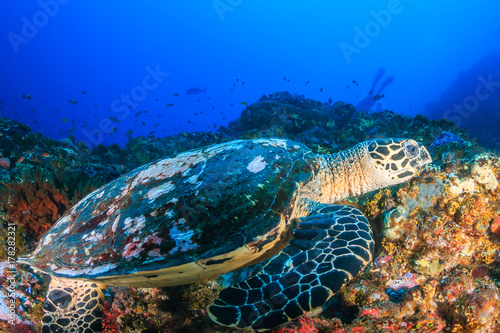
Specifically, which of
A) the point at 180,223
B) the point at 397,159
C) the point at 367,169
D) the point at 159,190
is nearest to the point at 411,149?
the point at 397,159

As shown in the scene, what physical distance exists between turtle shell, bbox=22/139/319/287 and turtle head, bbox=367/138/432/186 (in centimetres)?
109

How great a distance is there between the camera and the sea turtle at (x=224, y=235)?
5.87 feet

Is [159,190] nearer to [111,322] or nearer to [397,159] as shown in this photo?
[111,322]

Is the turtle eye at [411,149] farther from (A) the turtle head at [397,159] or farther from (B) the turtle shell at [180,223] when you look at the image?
(B) the turtle shell at [180,223]

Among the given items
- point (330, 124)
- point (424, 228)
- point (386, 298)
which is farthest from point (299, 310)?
point (330, 124)

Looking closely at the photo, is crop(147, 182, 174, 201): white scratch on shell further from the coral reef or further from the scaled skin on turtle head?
the scaled skin on turtle head

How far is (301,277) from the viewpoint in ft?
5.93

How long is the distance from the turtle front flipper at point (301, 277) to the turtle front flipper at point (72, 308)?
1.88 meters

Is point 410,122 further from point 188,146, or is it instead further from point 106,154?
point 106,154

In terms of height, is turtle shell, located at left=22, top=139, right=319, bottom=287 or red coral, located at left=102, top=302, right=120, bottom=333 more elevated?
A: turtle shell, located at left=22, top=139, right=319, bottom=287

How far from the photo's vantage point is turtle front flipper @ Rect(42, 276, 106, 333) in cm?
259

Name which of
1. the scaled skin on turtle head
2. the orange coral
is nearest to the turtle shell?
the scaled skin on turtle head

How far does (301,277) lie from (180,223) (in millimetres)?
1190

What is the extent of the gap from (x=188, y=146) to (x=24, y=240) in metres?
7.37
